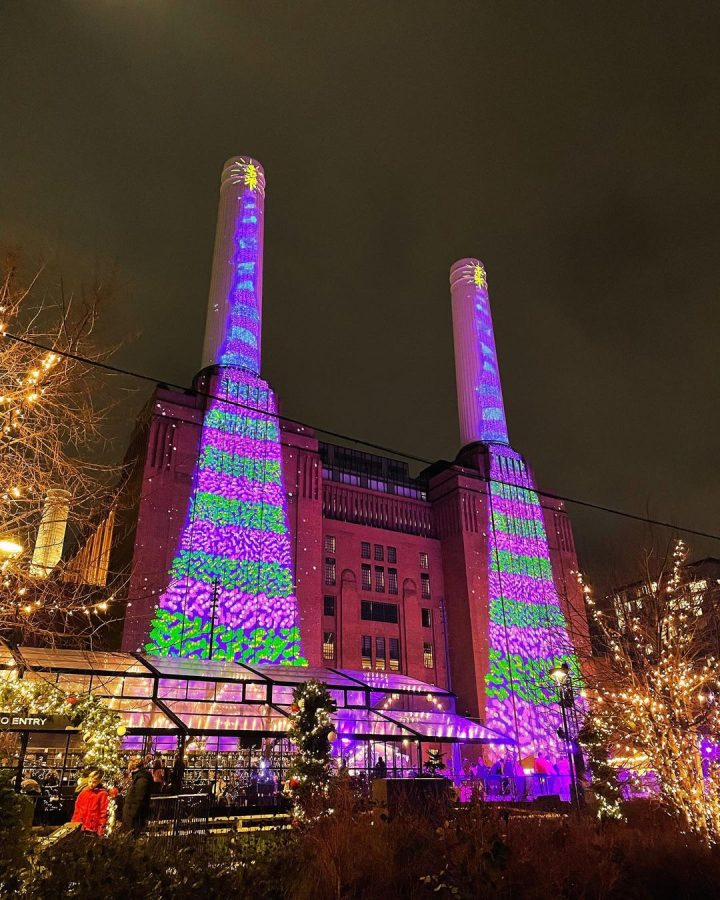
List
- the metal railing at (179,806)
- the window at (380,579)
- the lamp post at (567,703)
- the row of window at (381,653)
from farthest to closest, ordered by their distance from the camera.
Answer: the window at (380,579), the row of window at (381,653), the lamp post at (567,703), the metal railing at (179,806)

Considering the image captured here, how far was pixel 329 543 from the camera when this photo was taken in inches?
1772

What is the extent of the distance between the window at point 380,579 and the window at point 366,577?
55cm

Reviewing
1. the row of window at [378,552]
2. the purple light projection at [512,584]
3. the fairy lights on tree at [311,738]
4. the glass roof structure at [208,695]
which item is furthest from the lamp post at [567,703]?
the row of window at [378,552]

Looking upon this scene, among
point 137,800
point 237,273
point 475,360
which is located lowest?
point 137,800

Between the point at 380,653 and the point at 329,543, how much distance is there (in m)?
8.24

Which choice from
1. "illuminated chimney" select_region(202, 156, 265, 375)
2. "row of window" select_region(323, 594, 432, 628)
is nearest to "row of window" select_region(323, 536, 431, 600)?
"row of window" select_region(323, 594, 432, 628)

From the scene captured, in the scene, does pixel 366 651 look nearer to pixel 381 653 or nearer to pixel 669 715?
pixel 381 653

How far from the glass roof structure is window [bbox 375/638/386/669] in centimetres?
1442

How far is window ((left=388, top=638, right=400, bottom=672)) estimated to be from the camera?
144 feet

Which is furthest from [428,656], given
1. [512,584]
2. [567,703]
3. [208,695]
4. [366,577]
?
→ [567,703]

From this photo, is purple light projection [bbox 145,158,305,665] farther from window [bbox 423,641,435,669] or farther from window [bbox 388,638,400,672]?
window [bbox 423,641,435,669]

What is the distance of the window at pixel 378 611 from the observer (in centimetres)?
4444

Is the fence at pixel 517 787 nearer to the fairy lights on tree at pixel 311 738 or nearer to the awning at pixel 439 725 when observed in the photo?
the awning at pixel 439 725

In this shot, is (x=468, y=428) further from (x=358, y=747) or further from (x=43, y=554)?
(x=43, y=554)
